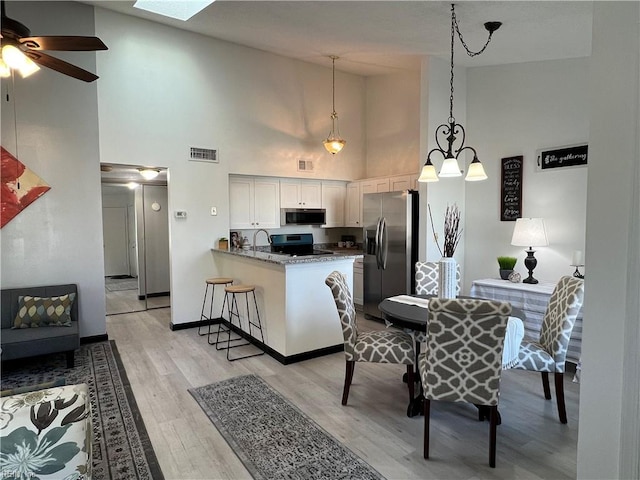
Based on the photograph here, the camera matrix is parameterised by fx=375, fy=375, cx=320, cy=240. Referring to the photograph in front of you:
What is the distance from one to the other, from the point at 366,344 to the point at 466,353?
34.7 inches

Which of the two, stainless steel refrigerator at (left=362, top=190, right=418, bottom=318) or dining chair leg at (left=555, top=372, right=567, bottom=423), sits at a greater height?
stainless steel refrigerator at (left=362, top=190, right=418, bottom=318)

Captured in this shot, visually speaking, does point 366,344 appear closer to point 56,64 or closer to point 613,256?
point 613,256

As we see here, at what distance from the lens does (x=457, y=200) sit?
16.8ft

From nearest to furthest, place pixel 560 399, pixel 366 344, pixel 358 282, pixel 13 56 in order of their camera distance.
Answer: pixel 13 56 → pixel 560 399 → pixel 366 344 → pixel 358 282

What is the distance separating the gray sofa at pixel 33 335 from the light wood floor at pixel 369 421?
23.5 inches

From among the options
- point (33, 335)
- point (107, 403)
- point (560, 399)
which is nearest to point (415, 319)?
point (560, 399)

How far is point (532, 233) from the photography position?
13.5ft

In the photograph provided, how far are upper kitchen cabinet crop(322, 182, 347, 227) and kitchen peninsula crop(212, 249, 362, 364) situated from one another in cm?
244

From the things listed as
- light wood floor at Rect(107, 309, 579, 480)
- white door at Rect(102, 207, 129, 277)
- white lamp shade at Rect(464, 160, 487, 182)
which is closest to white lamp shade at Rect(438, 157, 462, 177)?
white lamp shade at Rect(464, 160, 487, 182)

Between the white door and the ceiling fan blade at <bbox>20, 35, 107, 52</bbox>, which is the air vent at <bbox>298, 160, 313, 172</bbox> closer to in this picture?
the ceiling fan blade at <bbox>20, 35, 107, 52</bbox>

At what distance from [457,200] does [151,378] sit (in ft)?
13.8

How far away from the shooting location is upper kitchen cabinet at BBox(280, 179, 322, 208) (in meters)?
6.05

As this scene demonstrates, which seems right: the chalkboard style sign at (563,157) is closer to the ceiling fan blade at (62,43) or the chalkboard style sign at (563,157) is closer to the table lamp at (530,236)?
the table lamp at (530,236)

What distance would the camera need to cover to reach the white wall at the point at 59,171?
4078 millimetres
